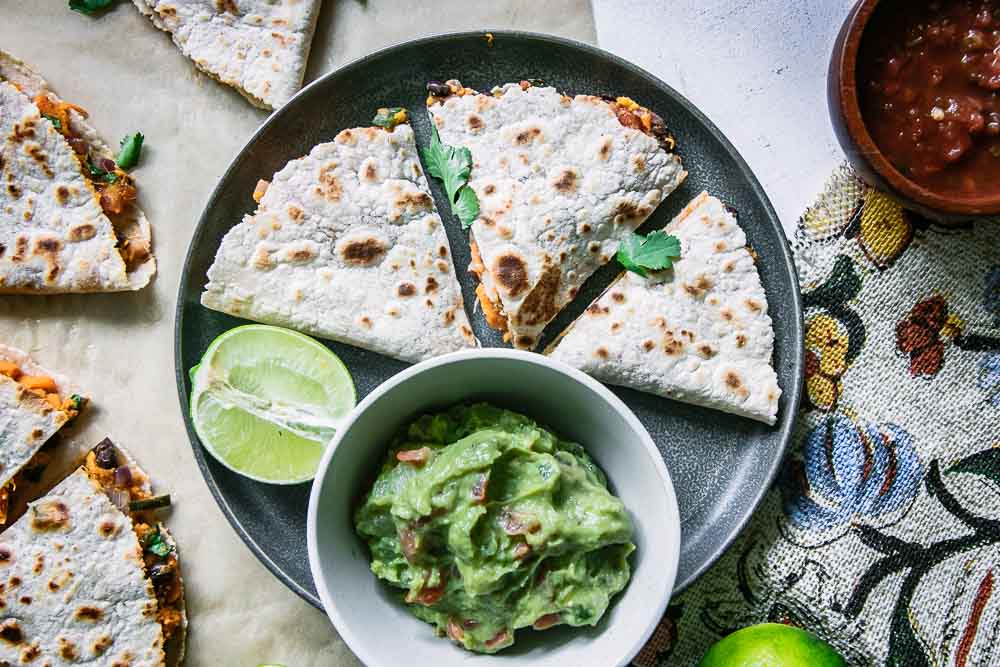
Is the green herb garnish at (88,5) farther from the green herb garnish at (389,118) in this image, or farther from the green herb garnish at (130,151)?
the green herb garnish at (389,118)

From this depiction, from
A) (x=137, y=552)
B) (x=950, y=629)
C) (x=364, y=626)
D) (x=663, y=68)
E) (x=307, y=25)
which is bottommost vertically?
(x=137, y=552)

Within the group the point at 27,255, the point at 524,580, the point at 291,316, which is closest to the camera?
the point at 524,580

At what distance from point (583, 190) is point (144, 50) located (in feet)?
5.32

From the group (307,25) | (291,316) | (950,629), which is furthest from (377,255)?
(950,629)

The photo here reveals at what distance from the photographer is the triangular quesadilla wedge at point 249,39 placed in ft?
10.3

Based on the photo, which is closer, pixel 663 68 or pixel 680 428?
pixel 680 428

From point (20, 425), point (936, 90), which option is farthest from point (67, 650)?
point (936, 90)

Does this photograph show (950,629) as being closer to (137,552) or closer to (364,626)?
(364,626)

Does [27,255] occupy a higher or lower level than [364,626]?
lower

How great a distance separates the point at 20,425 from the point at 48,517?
31 centimetres

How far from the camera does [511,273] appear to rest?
9.43 feet

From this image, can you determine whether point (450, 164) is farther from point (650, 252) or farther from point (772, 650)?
point (772, 650)

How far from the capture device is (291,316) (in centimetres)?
288

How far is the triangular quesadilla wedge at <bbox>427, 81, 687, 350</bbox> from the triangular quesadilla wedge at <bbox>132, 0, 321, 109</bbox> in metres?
0.55
